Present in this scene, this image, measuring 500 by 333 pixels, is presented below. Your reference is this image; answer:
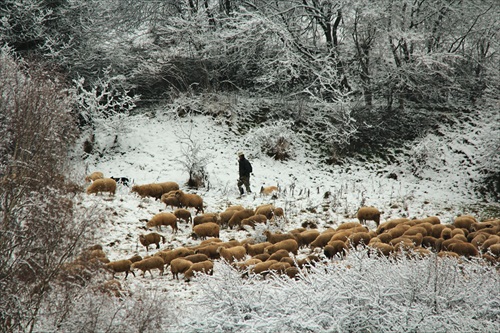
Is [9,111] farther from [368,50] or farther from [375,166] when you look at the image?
[368,50]

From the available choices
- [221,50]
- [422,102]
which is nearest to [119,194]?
[221,50]

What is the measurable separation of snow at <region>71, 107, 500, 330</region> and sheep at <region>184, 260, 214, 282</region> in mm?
495

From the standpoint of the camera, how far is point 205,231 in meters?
11.4

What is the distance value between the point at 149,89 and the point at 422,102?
564 inches

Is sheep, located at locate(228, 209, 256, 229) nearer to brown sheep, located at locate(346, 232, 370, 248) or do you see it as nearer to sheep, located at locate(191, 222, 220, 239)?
sheep, located at locate(191, 222, 220, 239)

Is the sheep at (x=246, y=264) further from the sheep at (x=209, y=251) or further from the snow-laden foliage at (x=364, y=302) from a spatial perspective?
the snow-laden foliage at (x=364, y=302)

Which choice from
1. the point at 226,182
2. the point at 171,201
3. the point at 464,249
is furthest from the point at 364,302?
the point at 226,182

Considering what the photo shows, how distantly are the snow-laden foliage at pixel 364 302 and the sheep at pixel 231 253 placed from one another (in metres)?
2.41

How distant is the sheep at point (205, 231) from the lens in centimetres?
1135

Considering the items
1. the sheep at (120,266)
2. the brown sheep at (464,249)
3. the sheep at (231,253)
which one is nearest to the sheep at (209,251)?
the sheep at (231,253)

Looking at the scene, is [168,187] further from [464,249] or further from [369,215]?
[464,249]

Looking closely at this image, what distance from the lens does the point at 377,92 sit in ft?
76.6

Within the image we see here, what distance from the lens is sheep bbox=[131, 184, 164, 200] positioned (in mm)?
13750

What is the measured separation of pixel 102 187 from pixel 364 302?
8.86 m
